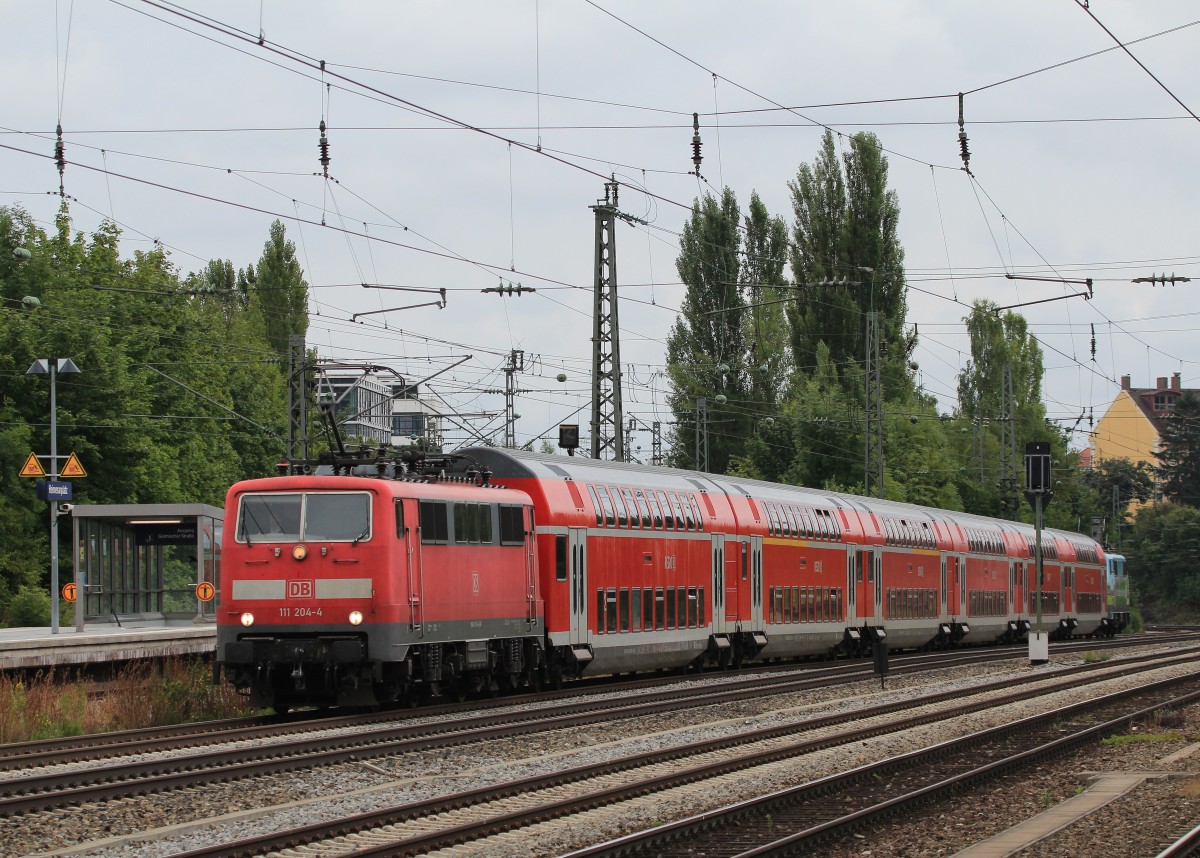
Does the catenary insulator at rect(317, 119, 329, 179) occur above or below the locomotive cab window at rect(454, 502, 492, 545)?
above

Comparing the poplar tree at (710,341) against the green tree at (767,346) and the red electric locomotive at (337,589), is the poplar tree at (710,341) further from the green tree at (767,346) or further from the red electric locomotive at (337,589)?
the red electric locomotive at (337,589)

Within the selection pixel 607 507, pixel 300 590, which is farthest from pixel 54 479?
pixel 300 590

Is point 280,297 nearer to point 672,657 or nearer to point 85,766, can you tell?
point 672,657

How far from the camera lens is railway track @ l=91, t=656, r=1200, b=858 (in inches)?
464

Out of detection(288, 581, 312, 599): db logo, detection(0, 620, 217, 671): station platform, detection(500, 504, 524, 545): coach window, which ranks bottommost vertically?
detection(0, 620, 217, 671): station platform

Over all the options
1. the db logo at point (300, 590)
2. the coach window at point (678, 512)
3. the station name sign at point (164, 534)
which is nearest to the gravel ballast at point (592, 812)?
the db logo at point (300, 590)

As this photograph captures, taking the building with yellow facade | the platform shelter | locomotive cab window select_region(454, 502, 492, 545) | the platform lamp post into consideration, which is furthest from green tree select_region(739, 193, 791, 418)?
the building with yellow facade

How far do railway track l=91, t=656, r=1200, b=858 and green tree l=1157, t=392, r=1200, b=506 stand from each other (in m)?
86.0

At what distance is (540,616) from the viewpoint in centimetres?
2541

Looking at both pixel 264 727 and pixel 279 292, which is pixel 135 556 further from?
pixel 279 292

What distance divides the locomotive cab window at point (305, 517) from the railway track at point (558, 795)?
5.57 meters

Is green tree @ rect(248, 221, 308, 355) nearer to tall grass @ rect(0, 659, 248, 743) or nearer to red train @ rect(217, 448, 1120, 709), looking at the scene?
red train @ rect(217, 448, 1120, 709)

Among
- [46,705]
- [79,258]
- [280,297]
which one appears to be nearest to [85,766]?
[46,705]

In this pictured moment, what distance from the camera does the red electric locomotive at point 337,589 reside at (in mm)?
20781
